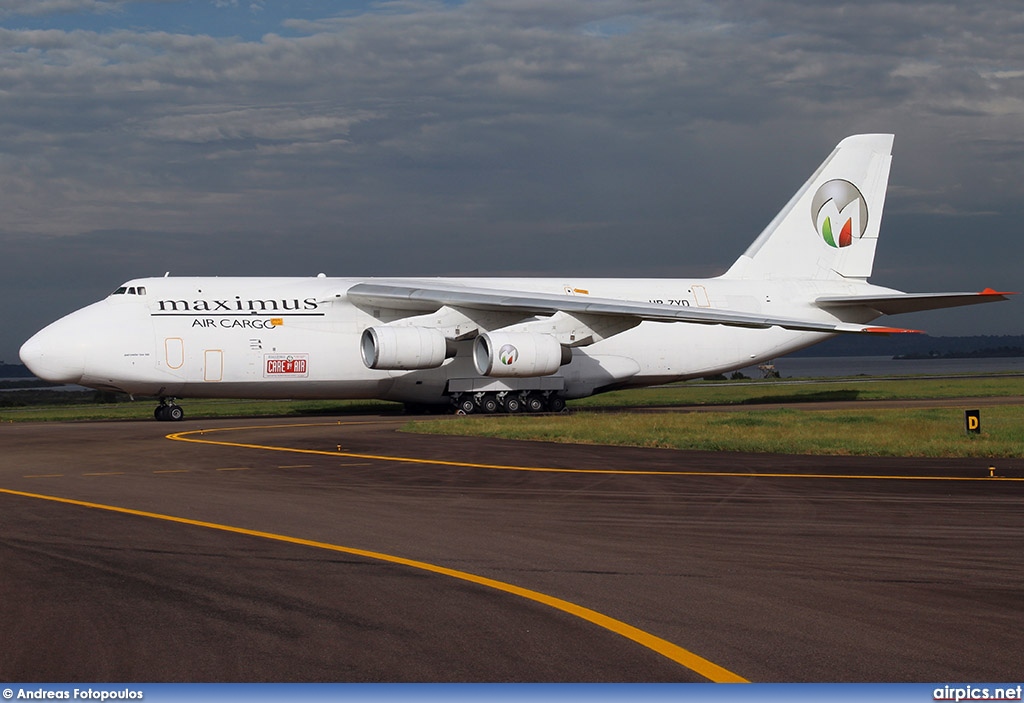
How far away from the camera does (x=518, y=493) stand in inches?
544

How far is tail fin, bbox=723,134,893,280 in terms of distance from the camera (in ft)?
118

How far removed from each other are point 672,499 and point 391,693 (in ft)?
25.9

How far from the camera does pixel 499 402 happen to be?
31.4 meters

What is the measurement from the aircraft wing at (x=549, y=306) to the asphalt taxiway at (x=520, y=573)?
1120 cm

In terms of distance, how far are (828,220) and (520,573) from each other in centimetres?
2960

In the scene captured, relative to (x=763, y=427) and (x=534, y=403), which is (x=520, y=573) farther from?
(x=534, y=403)

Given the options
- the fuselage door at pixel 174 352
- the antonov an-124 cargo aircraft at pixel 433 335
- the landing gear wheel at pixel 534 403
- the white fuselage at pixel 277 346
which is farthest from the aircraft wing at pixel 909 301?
the fuselage door at pixel 174 352

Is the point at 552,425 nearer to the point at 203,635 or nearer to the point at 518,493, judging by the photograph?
the point at 518,493

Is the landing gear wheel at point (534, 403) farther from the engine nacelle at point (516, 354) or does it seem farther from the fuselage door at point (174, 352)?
the fuselage door at point (174, 352)

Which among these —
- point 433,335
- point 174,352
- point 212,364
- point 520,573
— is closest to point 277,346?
point 212,364

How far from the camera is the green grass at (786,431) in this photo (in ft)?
61.0

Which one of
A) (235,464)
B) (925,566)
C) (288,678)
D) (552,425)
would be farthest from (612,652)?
(552,425)

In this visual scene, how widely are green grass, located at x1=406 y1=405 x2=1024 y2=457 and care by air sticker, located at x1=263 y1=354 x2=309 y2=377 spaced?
5113 mm

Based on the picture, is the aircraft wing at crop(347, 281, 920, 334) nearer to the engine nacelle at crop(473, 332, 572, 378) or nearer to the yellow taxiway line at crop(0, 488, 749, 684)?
the engine nacelle at crop(473, 332, 572, 378)
